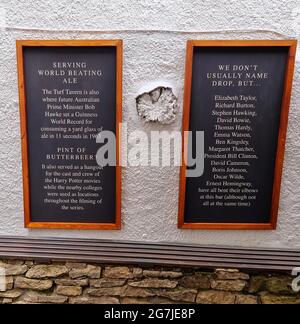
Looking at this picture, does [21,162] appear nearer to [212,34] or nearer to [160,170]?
[160,170]

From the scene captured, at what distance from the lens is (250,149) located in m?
1.92

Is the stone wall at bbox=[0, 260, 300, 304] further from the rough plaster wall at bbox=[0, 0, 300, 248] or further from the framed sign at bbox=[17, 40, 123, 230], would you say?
the framed sign at bbox=[17, 40, 123, 230]

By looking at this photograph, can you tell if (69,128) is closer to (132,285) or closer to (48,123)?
(48,123)

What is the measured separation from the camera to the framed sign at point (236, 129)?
1805 millimetres

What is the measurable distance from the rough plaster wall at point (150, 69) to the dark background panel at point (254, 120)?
0.32ft

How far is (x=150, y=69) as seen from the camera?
186 cm

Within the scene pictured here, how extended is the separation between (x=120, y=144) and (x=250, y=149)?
0.89m

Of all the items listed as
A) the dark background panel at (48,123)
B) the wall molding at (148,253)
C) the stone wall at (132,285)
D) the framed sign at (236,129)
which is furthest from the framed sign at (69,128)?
the framed sign at (236,129)

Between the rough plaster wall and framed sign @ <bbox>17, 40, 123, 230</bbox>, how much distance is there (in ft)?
0.26

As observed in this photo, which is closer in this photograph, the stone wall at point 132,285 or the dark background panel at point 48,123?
the dark background panel at point 48,123

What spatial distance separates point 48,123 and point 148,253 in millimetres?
1163

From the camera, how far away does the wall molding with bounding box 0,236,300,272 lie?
79.0 inches

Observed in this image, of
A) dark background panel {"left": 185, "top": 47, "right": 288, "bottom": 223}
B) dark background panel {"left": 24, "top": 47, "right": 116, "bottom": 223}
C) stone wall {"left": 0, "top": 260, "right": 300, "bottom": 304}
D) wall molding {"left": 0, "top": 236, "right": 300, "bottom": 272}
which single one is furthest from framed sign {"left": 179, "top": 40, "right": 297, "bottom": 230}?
dark background panel {"left": 24, "top": 47, "right": 116, "bottom": 223}

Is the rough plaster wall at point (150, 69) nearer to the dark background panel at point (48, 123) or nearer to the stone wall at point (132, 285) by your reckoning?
the dark background panel at point (48, 123)
